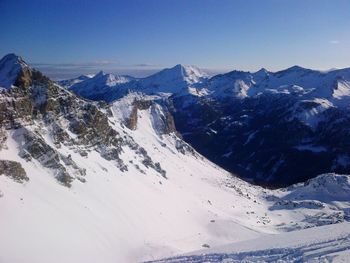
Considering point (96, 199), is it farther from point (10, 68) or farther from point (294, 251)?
point (294, 251)

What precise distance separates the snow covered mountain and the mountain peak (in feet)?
0.84

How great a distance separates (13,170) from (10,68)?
2597cm

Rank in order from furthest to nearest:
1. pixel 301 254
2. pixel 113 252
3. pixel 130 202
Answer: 1. pixel 130 202
2. pixel 113 252
3. pixel 301 254

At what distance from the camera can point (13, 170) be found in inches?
2190

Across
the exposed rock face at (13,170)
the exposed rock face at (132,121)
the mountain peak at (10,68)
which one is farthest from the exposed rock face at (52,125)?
the exposed rock face at (132,121)

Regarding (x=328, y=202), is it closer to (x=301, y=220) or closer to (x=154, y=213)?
(x=301, y=220)

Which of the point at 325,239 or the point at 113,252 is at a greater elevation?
the point at 325,239

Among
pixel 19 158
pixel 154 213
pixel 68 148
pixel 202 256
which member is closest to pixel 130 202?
pixel 154 213

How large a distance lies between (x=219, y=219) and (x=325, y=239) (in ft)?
168

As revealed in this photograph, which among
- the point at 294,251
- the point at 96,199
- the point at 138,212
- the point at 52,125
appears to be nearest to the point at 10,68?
the point at 52,125

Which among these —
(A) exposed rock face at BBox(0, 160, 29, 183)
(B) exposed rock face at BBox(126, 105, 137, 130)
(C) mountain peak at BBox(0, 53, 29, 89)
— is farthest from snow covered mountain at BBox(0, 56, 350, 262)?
(B) exposed rock face at BBox(126, 105, 137, 130)

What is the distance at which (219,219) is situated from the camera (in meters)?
81.4

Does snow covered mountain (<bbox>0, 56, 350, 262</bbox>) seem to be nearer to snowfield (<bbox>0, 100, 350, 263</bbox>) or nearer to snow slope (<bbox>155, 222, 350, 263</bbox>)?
snowfield (<bbox>0, 100, 350, 263</bbox>)

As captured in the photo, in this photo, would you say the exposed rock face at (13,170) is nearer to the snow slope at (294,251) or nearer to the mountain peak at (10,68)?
the mountain peak at (10,68)
